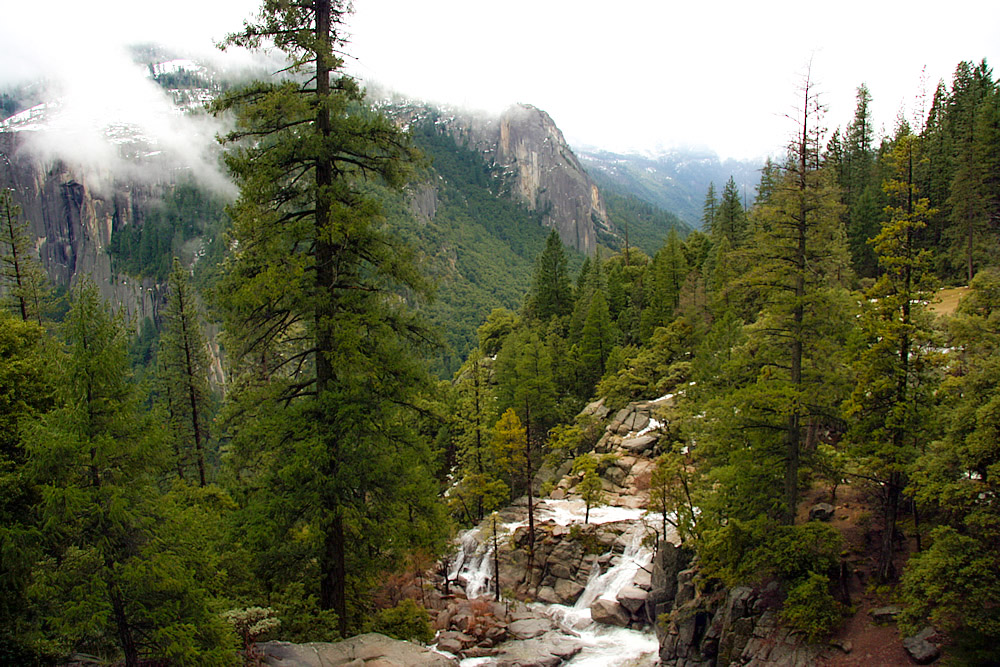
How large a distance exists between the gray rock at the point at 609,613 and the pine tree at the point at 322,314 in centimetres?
1636

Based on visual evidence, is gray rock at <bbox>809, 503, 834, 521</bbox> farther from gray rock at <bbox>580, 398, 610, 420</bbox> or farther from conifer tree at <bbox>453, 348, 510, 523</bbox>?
gray rock at <bbox>580, 398, 610, 420</bbox>

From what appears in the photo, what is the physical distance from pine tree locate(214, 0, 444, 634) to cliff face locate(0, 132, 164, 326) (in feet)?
545

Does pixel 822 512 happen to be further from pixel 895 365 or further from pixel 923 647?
pixel 895 365

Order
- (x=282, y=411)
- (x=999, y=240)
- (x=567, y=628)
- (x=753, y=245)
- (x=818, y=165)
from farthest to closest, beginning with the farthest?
(x=999, y=240)
(x=567, y=628)
(x=753, y=245)
(x=818, y=165)
(x=282, y=411)

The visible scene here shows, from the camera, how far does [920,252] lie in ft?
47.1

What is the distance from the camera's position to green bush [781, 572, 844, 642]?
46.2 ft

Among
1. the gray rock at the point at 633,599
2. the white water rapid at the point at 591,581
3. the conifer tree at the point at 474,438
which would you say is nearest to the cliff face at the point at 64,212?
the conifer tree at the point at 474,438

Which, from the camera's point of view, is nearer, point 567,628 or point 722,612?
point 722,612

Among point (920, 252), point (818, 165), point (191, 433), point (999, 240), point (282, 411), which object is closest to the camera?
point (282, 411)

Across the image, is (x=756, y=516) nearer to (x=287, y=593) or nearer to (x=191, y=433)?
(x=287, y=593)

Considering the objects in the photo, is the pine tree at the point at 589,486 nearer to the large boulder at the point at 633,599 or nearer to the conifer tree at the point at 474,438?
the large boulder at the point at 633,599

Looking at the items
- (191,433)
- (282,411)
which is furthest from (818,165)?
(191,433)

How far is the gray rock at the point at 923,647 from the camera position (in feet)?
40.2

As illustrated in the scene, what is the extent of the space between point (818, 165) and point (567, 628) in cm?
2029
